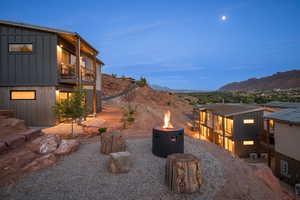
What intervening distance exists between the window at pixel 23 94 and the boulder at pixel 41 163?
27.6 feet

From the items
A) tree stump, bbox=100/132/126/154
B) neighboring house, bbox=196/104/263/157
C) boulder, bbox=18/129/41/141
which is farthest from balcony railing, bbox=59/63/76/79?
neighboring house, bbox=196/104/263/157

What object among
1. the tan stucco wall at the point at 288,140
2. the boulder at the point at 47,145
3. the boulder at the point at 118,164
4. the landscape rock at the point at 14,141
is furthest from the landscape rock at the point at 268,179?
the landscape rock at the point at 14,141

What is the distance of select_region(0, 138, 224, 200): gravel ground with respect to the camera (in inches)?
161

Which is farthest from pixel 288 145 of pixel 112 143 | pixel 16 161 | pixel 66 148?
pixel 16 161

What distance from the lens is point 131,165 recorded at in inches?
221

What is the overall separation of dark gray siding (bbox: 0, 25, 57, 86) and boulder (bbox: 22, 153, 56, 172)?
25.9ft

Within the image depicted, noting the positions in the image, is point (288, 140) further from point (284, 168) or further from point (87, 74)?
point (87, 74)

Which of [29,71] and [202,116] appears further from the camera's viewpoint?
[202,116]

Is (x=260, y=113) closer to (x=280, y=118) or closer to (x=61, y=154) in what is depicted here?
(x=280, y=118)

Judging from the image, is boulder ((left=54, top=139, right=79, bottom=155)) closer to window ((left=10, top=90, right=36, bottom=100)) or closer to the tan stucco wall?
window ((left=10, top=90, right=36, bottom=100))

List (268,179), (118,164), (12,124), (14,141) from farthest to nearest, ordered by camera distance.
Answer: (12,124), (14,141), (268,179), (118,164)

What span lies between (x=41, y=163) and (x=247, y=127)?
1781cm

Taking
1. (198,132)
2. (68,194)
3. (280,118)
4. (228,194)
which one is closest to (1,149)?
(68,194)

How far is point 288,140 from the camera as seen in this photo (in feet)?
37.5
